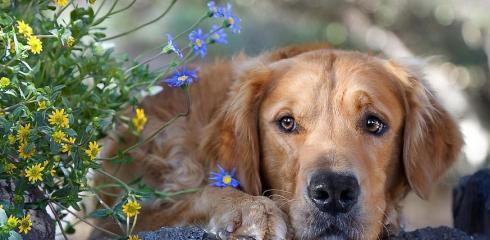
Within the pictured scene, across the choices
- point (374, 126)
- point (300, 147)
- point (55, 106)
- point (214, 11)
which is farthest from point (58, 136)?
point (374, 126)

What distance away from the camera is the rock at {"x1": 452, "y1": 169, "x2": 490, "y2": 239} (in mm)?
4270

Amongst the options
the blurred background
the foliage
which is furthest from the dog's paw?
the blurred background

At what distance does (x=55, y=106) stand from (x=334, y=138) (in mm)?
1193

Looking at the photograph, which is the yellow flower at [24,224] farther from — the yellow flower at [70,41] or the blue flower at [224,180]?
the blue flower at [224,180]

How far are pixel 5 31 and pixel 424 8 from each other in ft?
22.0

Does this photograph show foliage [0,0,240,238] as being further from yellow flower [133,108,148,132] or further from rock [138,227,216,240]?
rock [138,227,216,240]

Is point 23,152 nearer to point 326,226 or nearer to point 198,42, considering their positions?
point 198,42

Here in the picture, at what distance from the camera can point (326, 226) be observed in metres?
3.22

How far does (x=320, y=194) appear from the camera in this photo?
3.20 metres

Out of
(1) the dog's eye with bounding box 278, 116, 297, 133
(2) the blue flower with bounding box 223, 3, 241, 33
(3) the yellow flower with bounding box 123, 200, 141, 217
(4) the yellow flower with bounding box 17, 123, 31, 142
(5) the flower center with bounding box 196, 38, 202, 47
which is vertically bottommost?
(3) the yellow flower with bounding box 123, 200, 141, 217

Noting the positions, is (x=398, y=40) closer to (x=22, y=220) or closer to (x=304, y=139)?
(x=304, y=139)

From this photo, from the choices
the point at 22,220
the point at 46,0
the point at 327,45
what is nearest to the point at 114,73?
the point at 46,0

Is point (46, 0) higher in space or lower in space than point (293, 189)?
higher

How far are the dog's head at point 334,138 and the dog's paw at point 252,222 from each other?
108 mm
